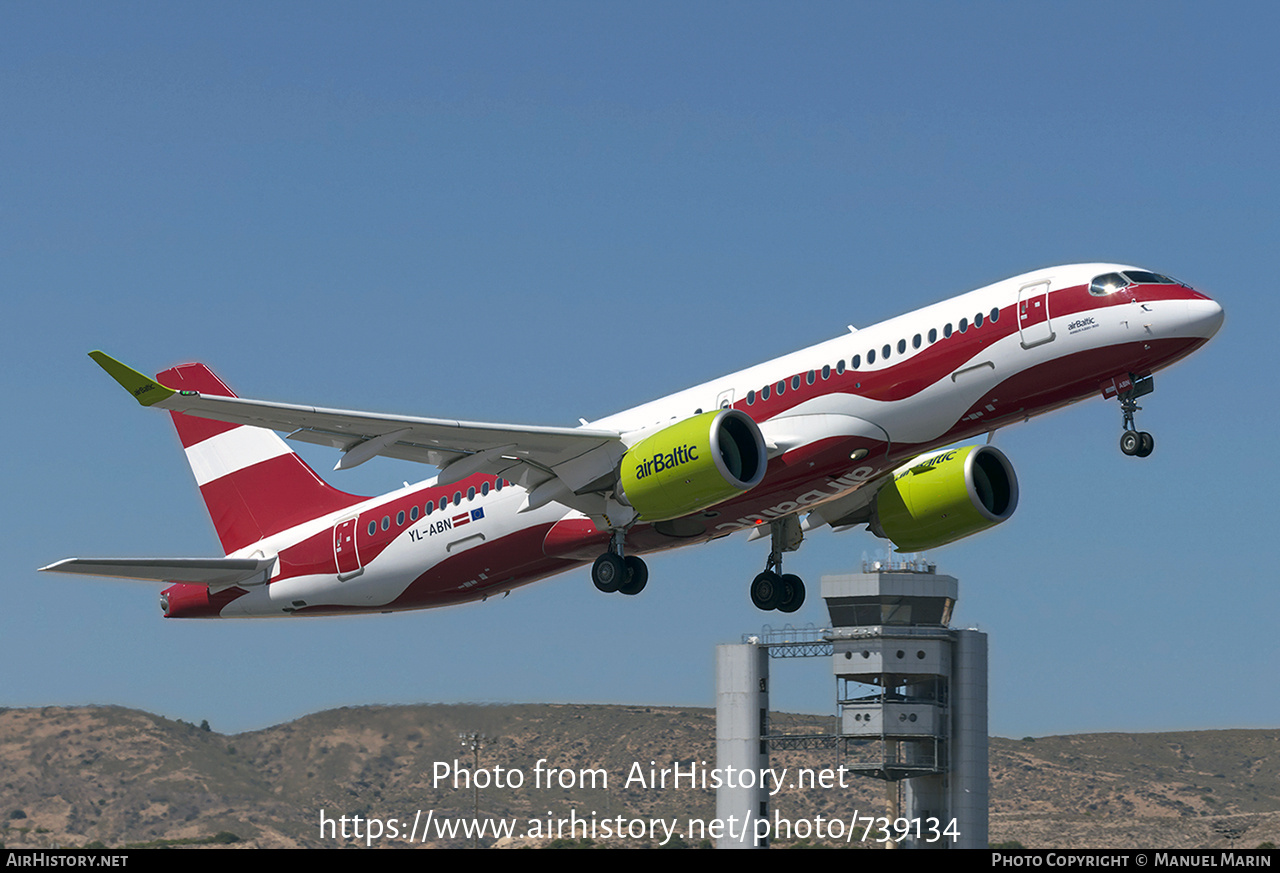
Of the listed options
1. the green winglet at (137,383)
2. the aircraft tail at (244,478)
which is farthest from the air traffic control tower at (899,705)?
the green winglet at (137,383)

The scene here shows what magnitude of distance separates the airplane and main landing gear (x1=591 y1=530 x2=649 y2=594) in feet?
0.15

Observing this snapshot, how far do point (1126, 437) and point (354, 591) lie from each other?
65.8ft

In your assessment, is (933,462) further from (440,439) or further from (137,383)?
(137,383)

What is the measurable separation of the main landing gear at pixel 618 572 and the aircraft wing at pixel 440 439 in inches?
60.8

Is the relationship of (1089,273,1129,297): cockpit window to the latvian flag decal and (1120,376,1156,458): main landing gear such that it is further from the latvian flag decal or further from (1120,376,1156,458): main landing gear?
the latvian flag decal

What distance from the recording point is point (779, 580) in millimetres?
41969

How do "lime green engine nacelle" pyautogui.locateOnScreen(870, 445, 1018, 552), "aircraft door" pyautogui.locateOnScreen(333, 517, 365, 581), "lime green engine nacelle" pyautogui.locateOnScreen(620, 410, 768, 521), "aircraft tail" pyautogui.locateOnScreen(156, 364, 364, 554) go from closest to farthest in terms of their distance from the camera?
"lime green engine nacelle" pyautogui.locateOnScreen(620, 410, 768, 521)
"lime green engine nacelle" pyautogui.locateOnScreen(870, 445, 1018, 552)
"aircraft door" pyautogui.locateOnScreen(333, 517, 365, 581)
"aircraft tail" pyautogui.locateOnScreen(156, 364, 364, 554)

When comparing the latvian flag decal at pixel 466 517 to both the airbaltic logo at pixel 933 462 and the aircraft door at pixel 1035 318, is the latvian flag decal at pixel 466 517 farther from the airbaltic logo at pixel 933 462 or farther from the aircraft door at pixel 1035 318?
the aircraft door at pixel 1035 318

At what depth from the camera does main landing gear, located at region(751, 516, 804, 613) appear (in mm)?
41875

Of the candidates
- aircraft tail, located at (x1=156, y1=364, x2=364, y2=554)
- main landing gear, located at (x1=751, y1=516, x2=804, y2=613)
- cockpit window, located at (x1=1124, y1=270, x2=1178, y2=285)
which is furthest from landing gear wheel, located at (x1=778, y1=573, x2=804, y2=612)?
cockpit window, located at (x1=1124, y1=270, x2=1178, y2=285)

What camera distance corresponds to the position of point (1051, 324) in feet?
109

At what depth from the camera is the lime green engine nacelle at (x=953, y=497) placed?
39688mm

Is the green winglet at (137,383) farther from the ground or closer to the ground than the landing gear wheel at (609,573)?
farther from the ground

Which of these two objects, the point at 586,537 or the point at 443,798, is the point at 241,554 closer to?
the point at 586,537
